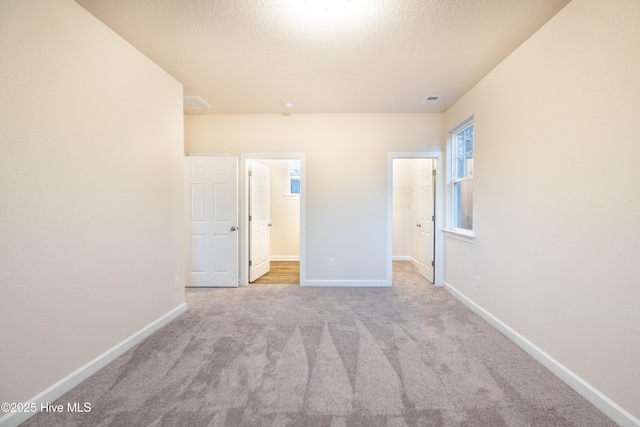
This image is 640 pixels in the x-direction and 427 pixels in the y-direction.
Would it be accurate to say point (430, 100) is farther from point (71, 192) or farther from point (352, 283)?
point (71, 192)

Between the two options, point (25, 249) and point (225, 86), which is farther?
point (225, 86)

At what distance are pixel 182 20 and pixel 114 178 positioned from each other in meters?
1.34

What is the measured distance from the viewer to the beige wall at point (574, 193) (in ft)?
4.71

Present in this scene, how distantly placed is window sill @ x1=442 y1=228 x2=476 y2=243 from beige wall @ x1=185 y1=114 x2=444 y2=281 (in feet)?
2.97

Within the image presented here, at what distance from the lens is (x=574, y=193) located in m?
1.75

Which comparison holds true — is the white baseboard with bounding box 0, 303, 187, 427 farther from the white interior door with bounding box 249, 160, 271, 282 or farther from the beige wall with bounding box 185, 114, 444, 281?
the beige wall with bounding box 185, 114, 444, 281

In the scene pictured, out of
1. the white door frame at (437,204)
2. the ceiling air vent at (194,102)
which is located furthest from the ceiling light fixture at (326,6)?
the white door frame at (437,204)

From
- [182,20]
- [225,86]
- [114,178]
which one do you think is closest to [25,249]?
[114,178]

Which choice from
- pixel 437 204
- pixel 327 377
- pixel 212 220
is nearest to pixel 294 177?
pixel 212 220

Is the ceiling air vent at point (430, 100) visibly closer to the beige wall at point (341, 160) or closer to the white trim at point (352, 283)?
the beige wall at point (341, 160)

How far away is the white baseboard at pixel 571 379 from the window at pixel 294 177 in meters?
4.47

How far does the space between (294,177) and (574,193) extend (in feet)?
16.5

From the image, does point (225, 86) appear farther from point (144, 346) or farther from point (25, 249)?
point (144, 346)

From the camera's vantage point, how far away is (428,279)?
4.29 meters
